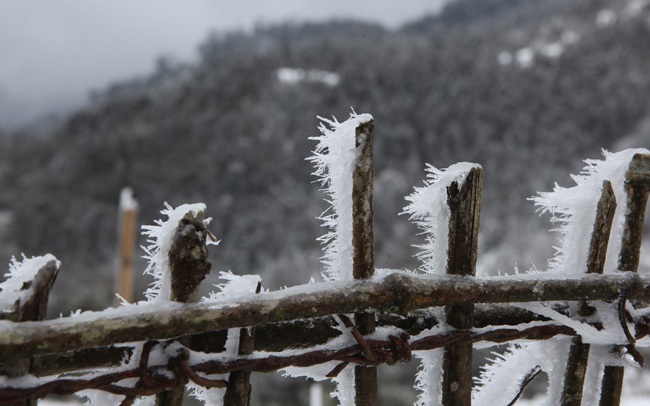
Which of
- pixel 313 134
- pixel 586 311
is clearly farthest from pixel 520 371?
pixel 313 134

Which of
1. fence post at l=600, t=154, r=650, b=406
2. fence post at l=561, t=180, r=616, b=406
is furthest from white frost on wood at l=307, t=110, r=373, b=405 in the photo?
fence post at l=600, t=154, r=650, b=406

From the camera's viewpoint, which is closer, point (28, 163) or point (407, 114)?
point (407, 114)

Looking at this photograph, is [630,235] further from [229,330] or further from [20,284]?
[20,284]

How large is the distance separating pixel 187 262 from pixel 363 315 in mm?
303

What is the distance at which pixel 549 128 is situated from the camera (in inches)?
1041

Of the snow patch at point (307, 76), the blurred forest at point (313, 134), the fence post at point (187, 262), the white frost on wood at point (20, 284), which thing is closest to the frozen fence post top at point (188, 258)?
the fence post at point (187, 262)

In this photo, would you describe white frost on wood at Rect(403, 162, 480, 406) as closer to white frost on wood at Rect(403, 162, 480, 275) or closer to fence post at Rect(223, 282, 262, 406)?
white frost on wood at Rect(403, 162, 480, 275)

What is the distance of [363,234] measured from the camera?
89 cm

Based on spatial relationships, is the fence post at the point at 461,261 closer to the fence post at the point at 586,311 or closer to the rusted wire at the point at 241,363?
the rusted wire at the point at 241,363

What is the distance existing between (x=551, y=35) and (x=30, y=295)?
3766cm

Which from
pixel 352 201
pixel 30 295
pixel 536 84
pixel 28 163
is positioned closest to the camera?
pixel 30 295

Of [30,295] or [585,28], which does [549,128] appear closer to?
[585,28]

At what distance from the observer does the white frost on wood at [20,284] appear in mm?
704

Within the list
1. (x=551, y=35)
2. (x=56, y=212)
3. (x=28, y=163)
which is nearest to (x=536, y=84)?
(x=551, y=35)
